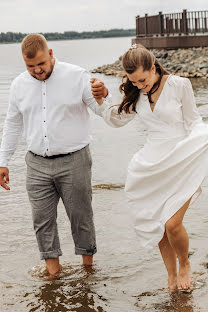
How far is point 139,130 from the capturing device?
48.0ft

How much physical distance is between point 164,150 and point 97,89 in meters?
0.69

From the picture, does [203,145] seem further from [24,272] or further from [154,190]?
[24,272]

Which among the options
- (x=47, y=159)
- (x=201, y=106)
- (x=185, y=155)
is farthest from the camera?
(x=201, y=106)

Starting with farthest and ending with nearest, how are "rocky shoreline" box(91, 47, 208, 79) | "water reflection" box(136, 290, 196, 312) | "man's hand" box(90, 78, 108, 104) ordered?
"rocky shoreline" box(91, 47, 208, 79) → "man's hand" box(90, 78, 108, 104) → "water reflection" box(136, 290, 196, 312)

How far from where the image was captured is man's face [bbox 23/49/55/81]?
4.67 metres

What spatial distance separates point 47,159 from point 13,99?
558 millimetres

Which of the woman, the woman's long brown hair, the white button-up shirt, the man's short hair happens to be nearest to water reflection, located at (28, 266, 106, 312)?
the woman

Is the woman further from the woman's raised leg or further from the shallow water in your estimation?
the shallow water

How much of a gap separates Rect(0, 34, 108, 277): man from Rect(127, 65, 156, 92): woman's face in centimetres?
38

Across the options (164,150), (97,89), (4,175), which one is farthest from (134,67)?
(4,175)

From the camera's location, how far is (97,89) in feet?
15.2

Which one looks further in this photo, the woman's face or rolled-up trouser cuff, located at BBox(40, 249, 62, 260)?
rolled-up trouser cuff, located at BBox(40, 249, 62, 260)

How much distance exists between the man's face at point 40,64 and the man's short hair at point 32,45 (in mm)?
27

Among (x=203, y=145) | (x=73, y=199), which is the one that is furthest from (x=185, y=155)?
(x=73, y=199)
